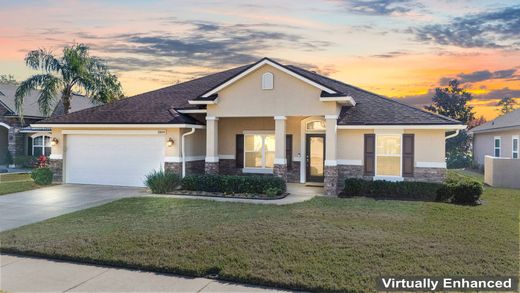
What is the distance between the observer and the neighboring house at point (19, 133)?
29.0m

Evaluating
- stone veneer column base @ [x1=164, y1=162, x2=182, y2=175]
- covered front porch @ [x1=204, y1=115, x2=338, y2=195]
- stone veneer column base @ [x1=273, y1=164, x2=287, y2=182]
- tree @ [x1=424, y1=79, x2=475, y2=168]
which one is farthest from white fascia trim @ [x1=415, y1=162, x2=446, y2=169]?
tree @ [x1=424, y1=79, x2=475, y2=168]

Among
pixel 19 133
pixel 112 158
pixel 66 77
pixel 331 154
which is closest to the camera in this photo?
pixel 331 154

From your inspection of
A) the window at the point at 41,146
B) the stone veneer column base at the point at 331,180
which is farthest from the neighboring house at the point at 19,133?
the stone veneer column base at the point at 331,180

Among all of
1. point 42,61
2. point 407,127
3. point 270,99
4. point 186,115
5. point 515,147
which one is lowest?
point 515,147

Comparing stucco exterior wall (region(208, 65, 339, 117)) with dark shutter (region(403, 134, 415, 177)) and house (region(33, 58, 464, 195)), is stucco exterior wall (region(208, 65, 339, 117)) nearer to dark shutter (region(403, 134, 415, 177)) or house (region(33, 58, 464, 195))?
house (region(33, 58, 464, 195))

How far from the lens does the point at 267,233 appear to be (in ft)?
28.3

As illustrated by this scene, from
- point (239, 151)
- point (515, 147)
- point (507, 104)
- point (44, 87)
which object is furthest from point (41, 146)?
point (507, 104)

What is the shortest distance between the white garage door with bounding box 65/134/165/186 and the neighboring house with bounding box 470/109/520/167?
782 inches

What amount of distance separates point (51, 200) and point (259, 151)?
8.89m

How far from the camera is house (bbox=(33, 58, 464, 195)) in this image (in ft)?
50.9

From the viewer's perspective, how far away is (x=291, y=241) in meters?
8.05

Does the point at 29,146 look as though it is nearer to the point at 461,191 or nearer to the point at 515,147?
the point at 461,191

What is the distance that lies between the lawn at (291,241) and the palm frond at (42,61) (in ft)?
47.4

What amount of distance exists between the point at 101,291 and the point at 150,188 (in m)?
9.82
